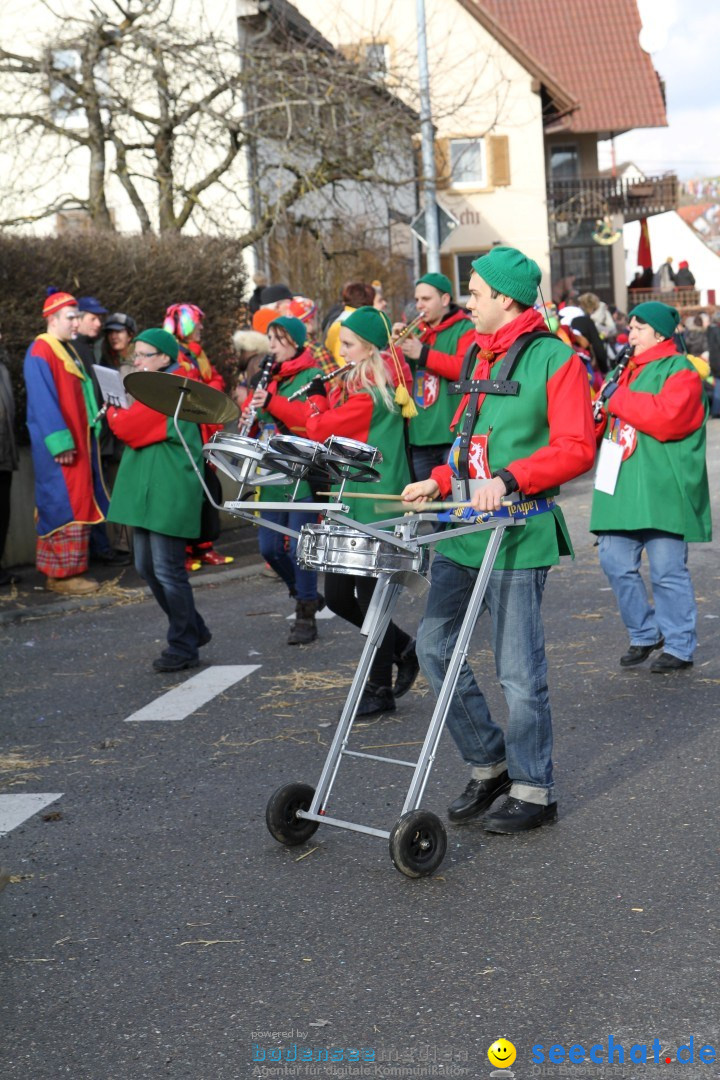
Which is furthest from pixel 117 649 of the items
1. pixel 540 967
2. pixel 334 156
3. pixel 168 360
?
pixel 334 156

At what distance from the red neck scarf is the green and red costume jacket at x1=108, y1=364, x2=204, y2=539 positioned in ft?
10.8

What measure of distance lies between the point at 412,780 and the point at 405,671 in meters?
2.35

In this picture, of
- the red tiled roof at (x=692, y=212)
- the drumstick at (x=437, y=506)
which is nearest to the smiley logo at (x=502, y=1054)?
the drumstick at (x=437, y=506)

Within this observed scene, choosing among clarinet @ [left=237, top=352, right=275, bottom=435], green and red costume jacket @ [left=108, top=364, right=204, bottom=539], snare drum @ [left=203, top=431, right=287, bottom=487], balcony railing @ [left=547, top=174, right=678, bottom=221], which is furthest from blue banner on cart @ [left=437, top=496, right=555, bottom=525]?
balcony railing @ [left=547, top=174, right=678, bottom=221]

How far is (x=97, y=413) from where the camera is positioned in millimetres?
11391

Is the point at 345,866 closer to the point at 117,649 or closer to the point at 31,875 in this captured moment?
the point at 31,875

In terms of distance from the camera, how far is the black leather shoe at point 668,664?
736 cm

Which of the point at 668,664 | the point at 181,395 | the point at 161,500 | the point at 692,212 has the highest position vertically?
the point at 692,212

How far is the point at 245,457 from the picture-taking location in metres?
4.28

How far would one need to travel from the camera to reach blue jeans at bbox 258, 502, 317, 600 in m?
8.60

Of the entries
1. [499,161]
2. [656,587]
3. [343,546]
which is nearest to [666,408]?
[656,587]

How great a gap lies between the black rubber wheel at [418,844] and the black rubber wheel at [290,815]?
505 millimetres

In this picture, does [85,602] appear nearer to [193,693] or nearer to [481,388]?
[193,693]

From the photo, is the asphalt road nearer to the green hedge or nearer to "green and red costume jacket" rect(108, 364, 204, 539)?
"green and red costume jacket" rect(108, 364, 204, 539)
